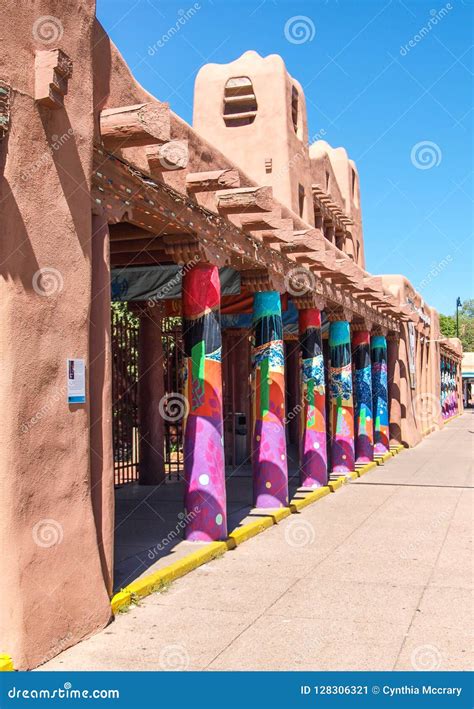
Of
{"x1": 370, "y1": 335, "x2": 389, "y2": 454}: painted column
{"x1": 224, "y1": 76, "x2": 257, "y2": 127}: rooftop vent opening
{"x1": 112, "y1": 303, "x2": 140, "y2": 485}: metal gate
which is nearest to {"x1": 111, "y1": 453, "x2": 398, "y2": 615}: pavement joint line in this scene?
{"x1": 112, "y1": 303, "x2": 140, "y2": 485}: metal gate

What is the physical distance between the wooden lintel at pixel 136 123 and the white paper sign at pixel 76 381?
76.7 inches

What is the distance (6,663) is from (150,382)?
29.1 ft

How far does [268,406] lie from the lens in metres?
11.1

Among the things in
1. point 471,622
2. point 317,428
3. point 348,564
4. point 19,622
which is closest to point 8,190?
point 19,622

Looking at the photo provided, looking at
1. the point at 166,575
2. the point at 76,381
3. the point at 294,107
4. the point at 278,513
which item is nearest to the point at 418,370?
the point at 294,107

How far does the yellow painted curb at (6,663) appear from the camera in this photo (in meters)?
4.83

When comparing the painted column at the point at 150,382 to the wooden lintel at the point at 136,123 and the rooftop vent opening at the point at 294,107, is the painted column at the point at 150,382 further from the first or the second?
the wooden lintel at the point at 136,123

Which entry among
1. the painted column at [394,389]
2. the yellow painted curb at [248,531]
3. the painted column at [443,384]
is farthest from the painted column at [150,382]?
the painted column at [443,384]

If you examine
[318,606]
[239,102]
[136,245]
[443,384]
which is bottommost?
[318,606]

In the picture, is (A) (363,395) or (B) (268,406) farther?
(A) (363,395)

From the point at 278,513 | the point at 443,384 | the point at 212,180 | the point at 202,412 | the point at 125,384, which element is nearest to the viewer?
the point at 212,180

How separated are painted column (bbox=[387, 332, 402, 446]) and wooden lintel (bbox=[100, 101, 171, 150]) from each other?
16.5m

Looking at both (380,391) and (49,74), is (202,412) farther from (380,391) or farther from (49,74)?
(380,391)

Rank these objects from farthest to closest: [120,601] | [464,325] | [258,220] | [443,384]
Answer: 1. [464,325]
2. [443,384]
3. [258,220]
4. [120,601]
